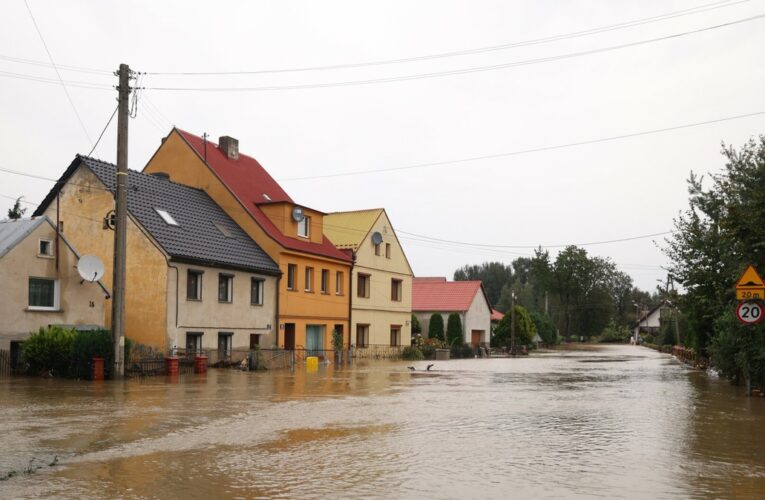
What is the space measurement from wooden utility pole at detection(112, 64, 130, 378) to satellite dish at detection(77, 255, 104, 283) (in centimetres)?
430

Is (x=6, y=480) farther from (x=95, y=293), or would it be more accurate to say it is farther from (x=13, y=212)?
(x=13, y=212)

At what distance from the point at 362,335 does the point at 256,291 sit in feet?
42.4

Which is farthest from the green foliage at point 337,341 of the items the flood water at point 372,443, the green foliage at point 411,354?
the flood water at point 372,443

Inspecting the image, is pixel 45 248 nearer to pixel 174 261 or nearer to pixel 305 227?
pixel 174 261

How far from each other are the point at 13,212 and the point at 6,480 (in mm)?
41489

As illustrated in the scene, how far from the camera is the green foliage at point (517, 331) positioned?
71375mm

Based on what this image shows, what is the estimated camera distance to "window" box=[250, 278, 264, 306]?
116ft

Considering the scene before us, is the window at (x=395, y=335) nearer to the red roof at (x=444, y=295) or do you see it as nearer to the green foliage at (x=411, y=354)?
the green foliage at (x=411, y=354)

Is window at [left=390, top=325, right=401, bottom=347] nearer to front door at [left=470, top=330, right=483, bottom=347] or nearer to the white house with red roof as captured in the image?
the white house with red roof

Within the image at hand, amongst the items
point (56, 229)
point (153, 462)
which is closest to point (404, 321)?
point (56, 229)

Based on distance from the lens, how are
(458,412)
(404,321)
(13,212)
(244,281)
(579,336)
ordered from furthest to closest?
(579,336)
(404,321)
(13,212)
(244,281)
(458,412)

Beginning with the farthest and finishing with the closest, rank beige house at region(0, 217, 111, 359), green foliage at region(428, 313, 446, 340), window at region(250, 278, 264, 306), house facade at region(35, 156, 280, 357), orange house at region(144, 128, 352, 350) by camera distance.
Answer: green foliage at region(428, 313, 446, 340), orange house at region(144, 128, 352, 350), window at region(250, 278, 264, 306), house facade at region(35, 156, 280, 357), beige house at region(0, 217, 111, 359)

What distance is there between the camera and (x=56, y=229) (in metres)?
28.1

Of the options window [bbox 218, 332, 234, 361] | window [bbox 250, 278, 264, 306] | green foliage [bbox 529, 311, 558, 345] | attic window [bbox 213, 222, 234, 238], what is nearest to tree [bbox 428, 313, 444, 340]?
window [bbox 250, 278, 264, 306]
